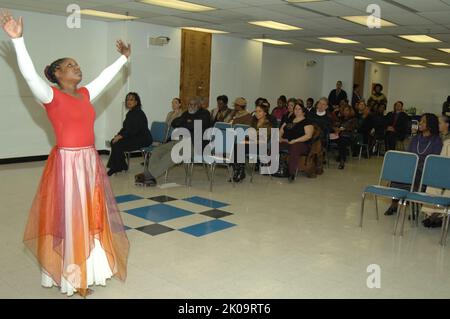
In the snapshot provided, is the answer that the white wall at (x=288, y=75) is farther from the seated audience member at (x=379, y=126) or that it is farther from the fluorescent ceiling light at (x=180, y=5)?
the fluorescent ceiling light at (x=180, y=5)

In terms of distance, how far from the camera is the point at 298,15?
744 centimetres

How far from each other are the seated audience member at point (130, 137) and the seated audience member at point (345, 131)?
157 inches

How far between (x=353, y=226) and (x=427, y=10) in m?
3.33

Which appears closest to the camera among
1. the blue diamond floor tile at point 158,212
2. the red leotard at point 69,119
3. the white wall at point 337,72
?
the red leotard at point 69,119

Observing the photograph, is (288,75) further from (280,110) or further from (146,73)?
(146,73)

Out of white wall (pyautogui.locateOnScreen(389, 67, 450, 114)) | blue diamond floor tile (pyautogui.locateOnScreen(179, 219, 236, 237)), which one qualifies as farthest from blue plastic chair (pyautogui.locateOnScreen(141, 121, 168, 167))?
white wall (pyautogui.locateOnScreen(389, 67, 450, 114))

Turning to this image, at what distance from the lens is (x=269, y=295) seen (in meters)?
3.38

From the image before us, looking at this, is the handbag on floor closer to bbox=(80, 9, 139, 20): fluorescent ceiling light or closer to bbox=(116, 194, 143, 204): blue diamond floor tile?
bbox=(116, 194, 143, 204): blue diamond floor tile

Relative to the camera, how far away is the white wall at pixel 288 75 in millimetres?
13844

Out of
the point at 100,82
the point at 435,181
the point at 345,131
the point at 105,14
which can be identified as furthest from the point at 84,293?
the point at 345,131

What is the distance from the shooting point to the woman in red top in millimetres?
3061

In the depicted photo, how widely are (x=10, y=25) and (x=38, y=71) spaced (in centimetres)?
595

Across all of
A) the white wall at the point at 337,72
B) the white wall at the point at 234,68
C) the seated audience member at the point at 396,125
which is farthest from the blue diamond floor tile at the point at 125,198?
the white wall at the point at 337,72
